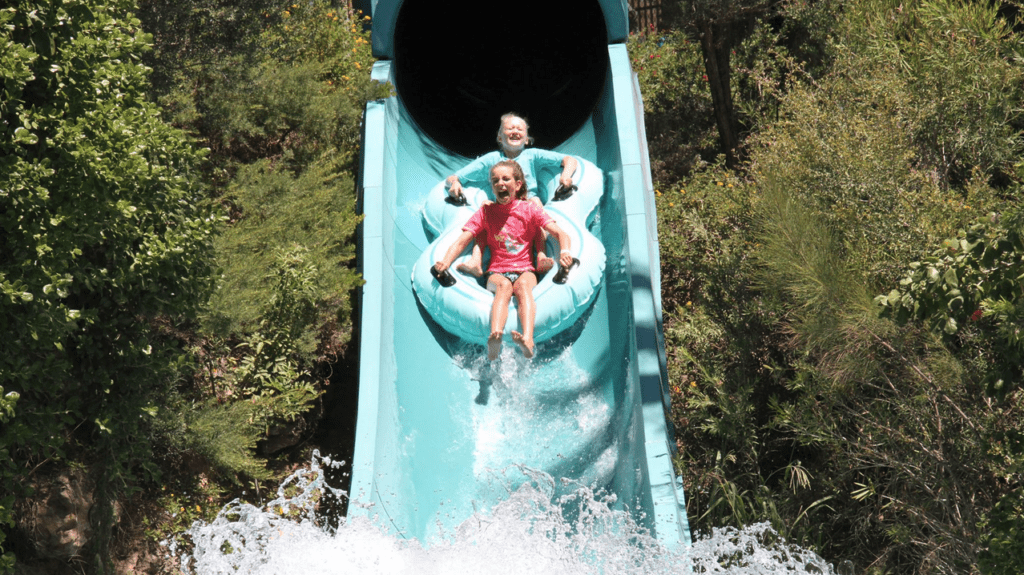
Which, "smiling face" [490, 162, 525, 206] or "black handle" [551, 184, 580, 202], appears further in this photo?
"black handle" [551, 184, 580, 202]

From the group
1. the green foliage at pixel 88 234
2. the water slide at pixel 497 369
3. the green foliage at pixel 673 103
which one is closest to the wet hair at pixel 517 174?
the water slide at pixel 497 369

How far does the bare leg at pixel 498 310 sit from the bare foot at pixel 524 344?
0.30 ft

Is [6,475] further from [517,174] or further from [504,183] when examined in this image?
[517,174]

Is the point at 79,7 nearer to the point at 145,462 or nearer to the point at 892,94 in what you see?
the point at 145,462

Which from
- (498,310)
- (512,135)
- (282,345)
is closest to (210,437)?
(282,345)

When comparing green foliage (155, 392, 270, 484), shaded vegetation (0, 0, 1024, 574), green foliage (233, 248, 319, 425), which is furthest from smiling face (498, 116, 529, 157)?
green foliage (155, 392, 270, 484)

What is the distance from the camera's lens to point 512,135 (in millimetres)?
7051

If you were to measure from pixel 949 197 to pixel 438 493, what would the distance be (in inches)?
131

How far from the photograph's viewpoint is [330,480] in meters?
5.83

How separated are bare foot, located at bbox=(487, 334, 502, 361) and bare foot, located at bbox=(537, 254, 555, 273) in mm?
716

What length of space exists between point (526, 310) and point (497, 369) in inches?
15.9

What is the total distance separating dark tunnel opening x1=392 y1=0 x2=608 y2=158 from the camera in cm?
794

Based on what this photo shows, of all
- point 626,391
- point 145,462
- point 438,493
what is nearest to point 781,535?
point 626,391

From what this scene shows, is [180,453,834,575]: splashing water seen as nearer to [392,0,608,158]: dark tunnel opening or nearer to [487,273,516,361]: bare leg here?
[487,273,516,361]: bare leg
